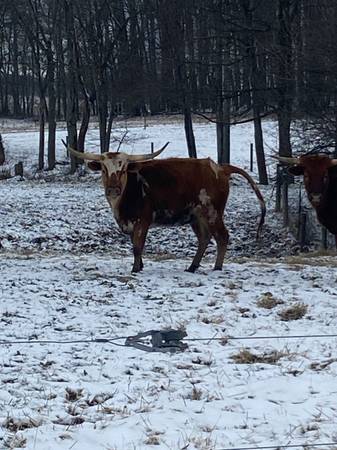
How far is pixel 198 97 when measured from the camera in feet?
109

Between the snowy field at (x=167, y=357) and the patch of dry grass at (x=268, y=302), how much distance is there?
0.07 meters

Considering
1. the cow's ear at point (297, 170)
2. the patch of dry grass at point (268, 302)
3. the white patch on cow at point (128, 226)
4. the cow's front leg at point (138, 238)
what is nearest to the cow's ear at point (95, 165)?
the white patch on cow at point (128, 226)

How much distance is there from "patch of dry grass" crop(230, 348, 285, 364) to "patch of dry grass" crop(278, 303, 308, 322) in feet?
4.66

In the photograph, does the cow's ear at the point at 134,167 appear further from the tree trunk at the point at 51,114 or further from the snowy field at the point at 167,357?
the tree trunk at the point at 51,114

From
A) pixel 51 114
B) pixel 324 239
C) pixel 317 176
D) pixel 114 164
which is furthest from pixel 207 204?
pixel 51 114

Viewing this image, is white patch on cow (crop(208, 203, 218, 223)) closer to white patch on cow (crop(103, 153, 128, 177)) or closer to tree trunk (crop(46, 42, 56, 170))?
white patch on cow (crop(103, 153, 128, 177))

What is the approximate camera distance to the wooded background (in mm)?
22391

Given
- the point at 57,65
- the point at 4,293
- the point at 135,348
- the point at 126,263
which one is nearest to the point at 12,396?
the point at 135,348

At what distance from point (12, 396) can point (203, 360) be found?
1.74 meters

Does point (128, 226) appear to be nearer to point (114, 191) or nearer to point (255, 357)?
point (114, 191)

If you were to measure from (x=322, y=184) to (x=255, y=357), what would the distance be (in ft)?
15.4

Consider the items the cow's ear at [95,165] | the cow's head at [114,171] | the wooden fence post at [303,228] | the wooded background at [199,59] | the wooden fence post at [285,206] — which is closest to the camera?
the cow's head at [114,171]

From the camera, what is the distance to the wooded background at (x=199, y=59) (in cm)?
2239

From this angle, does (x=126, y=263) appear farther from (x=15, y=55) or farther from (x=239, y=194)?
(x=15, y=55)
